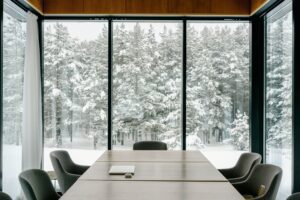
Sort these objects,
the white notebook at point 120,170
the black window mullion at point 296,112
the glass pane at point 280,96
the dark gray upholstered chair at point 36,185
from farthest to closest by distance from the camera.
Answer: the glass pane at point 280,96 → the black window mullion at point 296,112 → the white notebook at point 120,170 → the dark gray upholstered chair at point 36,185

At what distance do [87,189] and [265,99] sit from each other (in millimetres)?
3813

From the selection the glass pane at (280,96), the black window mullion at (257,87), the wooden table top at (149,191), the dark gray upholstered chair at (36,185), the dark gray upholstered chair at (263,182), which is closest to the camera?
the wooden table top at (149,191)

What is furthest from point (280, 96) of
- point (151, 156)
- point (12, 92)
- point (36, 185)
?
point (12, 92)

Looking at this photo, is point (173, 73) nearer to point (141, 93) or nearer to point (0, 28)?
point (141, 93)

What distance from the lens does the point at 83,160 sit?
6070 millimetres

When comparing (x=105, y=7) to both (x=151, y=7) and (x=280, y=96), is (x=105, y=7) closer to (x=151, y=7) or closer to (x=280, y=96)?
(x=151, y=7)

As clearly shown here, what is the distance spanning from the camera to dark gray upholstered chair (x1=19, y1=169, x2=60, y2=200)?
8.89ft

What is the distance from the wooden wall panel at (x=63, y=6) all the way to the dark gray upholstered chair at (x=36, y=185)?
3406 mm

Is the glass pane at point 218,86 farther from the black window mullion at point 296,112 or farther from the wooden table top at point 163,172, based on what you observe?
the wooden table top at point 163,172

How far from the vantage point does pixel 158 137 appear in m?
6.12

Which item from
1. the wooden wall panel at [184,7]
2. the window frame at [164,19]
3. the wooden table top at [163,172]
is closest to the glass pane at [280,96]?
the window frame at [164,19]

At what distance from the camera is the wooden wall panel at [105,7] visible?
584 centimetres

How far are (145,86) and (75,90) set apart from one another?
1.13 metres

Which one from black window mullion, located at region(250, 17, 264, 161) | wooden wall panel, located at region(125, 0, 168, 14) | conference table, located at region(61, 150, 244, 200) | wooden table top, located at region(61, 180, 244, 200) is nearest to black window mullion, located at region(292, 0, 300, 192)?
conference table, located at region(61, 150, 244, 200)
